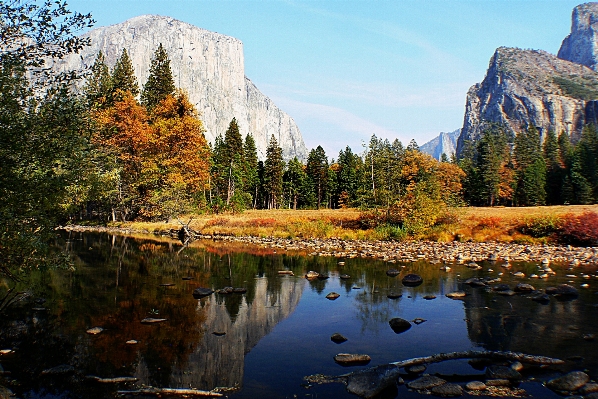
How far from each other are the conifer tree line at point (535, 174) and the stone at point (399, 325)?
81542mm

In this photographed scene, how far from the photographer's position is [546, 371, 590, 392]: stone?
691 cm

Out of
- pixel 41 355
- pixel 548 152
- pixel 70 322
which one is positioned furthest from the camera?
pixel 548 152

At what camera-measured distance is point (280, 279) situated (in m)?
17.5

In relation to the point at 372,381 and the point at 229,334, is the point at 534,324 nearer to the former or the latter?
the point at 372,381

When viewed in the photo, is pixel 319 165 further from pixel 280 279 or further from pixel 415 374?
pixel 415 374

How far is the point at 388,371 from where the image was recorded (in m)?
7.31

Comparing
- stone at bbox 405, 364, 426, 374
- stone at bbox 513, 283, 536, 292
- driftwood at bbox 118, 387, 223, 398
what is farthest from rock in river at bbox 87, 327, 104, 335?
stone at bbox 513, 283, 536, 292

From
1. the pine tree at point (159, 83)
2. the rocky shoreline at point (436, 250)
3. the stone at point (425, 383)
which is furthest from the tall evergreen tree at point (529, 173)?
the stone at point (425, 383)

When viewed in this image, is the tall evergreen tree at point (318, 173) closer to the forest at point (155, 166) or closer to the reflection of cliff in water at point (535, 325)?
the forest at point (155, 166)

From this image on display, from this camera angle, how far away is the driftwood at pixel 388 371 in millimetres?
6992

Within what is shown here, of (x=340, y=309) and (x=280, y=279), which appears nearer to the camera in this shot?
(x=340, y=309)

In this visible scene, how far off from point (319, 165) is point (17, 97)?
286 ft

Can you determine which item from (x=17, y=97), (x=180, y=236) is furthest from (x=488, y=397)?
(x=180, y=236)

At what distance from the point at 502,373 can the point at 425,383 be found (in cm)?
154
